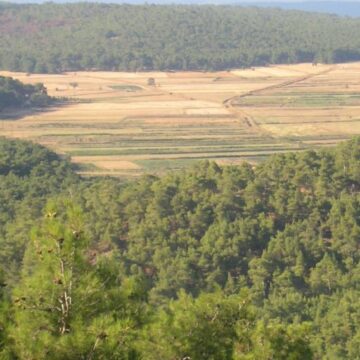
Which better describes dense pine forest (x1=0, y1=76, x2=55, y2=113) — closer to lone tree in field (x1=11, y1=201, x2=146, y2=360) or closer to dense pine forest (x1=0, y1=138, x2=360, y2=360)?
dense pine forest (x1=0, y1=138, x2=360, y2=360)

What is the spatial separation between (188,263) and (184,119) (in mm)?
34483

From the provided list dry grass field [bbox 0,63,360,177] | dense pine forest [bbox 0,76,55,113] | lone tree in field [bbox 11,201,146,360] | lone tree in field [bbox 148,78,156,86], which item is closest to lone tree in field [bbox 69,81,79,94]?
dry grass field [bbox 0,63,360,177]

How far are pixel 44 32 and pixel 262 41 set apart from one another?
96.3 ft

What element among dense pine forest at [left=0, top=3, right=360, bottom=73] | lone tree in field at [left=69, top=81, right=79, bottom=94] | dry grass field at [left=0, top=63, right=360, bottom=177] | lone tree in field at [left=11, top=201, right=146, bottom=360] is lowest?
dry grass field at [left=0, top=63, right=360, bottom=177]

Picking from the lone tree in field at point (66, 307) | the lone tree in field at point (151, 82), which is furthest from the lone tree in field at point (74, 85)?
the lone tree in field at point (66, 307)

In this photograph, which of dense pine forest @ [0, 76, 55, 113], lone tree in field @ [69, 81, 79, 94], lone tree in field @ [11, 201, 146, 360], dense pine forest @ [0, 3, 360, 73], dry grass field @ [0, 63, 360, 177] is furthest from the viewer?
dense pine forest @ [0, 3, 360, 73]

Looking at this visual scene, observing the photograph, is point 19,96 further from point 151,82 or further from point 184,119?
point 151,82

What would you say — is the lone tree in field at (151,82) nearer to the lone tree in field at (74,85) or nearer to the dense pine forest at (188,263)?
the lone tree in field at (74,85)

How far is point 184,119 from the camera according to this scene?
56344 mm

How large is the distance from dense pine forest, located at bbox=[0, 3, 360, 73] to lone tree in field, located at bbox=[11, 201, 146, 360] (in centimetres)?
8057

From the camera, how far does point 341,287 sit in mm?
21656

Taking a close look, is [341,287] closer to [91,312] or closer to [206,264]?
[206,264]

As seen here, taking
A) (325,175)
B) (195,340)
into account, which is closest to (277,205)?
(325,175)

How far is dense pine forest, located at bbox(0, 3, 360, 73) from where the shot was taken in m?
91.1
